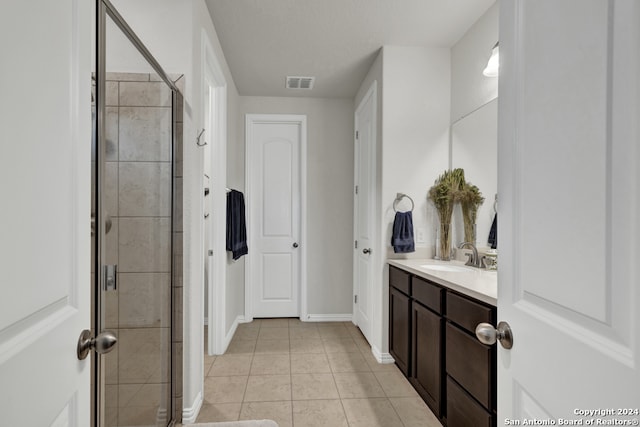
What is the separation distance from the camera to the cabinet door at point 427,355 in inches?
77.1

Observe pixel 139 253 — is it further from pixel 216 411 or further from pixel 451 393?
pixel 451 393

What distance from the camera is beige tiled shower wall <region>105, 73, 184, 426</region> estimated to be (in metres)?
1.28

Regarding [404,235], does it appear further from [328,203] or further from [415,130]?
[328,203]

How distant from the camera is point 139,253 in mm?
1510

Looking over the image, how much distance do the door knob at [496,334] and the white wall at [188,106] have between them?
156cm

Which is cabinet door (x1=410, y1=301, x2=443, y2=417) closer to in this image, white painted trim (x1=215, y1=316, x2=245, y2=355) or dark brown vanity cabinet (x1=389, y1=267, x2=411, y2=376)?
dark brown vanity cabinet (x1=389, y1=267, x2=411, y2=376)

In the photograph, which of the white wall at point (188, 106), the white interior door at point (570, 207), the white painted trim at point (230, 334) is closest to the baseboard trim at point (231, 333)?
the white painted trim at point (230, 334)

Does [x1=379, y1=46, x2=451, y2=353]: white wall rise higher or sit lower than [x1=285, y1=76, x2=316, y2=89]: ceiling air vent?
lower

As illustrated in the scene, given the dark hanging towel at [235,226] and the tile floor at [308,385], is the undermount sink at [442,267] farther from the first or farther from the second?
the dark hanging towel at [235,226]

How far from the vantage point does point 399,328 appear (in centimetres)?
259

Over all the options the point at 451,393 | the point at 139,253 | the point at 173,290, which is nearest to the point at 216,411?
the point at 173,290

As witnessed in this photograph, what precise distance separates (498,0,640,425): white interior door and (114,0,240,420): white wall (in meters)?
1.61

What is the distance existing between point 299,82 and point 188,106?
1849 millimetres

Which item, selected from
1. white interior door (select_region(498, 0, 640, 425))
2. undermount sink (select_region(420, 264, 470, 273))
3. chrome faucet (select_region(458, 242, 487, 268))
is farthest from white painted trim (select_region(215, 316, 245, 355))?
white interior door (select_region(498, 0, 640, 425))
